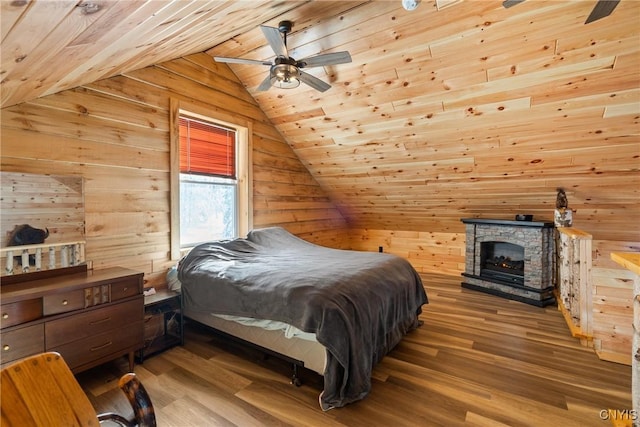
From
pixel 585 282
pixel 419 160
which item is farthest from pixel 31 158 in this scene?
pixel 585 282

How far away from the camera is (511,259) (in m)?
4.34

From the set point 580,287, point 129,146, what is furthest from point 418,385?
point 129,146

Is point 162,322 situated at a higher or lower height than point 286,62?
lower

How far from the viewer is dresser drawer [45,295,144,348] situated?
6.16ft

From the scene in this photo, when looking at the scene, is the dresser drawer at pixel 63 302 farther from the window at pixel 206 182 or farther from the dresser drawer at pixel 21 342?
the window at pixel 206 182

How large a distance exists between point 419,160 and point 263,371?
3.10 m

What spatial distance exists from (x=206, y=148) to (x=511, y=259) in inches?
179

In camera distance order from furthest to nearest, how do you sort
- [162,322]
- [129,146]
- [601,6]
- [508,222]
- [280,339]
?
[508,222]
[129,146]
[162,322]
[280,339]
[601,6]

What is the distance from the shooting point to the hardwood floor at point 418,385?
179 centimetres

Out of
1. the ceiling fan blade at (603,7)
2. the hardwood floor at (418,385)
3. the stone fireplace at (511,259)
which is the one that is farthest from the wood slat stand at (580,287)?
the ceiling fan blade at (603,7)

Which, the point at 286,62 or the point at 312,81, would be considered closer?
the point at 286,62

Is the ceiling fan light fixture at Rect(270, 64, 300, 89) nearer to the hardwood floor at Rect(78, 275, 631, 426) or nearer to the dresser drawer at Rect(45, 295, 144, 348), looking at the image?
the dresser drawer at Rect(45, 295, 144, 348)

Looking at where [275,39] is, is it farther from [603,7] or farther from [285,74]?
[603,7]

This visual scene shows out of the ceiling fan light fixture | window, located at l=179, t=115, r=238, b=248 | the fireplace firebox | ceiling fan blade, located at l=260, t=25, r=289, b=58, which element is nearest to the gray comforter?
window, located at l=179, t=115, r=238, b=248
